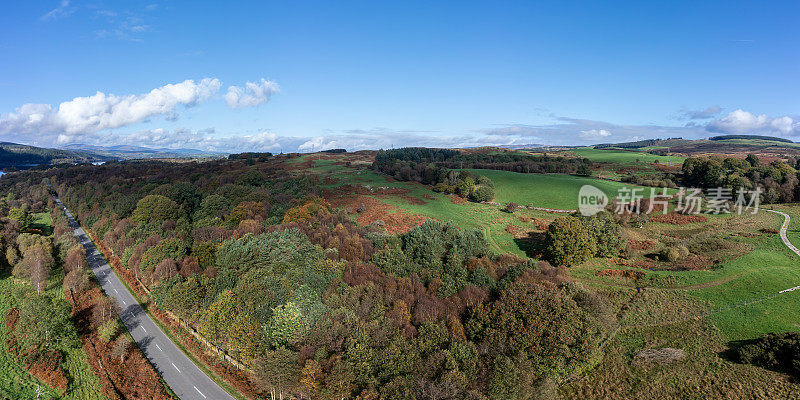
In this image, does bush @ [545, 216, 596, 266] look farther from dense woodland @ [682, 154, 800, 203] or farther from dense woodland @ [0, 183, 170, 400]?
dense woodland @ [682, 154, 800, 203]

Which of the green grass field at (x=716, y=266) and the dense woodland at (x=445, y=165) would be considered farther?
the dense woodland at (x=445, y=165)

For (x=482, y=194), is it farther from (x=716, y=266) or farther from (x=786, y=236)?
(x=786, y=236)

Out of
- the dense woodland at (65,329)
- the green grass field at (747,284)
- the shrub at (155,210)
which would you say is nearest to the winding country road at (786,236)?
the green grass field at (747,284)

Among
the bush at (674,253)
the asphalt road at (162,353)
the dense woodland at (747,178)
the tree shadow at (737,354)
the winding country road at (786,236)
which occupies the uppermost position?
the dense woodland at (747,178)

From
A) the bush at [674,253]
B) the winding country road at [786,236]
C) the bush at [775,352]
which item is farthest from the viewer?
the bush at [674,253]

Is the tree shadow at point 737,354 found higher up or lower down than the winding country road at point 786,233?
lower down

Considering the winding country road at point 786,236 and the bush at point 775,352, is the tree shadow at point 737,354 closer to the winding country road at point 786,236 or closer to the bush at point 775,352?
the bush at point 775,352
